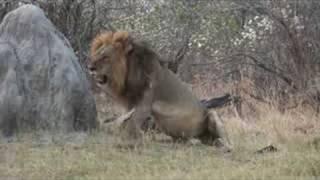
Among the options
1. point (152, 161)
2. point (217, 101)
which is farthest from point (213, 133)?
point (217, 101)

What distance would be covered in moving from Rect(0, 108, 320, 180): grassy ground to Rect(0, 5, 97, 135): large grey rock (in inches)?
15.3

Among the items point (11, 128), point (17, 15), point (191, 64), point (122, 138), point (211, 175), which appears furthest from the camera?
point (191, 64)

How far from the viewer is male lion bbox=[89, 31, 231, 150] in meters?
8.68

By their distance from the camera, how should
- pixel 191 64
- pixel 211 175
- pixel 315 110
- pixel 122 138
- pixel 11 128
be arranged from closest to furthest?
pixel 211 175
pixel 122 138
pixel 11 128
pixel 315 110
pixel 191 64

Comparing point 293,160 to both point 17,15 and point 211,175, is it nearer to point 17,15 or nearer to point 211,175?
point 211,175

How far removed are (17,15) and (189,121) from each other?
9.83 feet

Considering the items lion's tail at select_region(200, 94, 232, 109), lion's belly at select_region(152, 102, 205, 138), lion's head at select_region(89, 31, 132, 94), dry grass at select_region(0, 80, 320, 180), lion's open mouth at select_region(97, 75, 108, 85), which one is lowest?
dry grass at select_region(0, 80, 320, 180)

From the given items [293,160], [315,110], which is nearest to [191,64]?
[315,110]

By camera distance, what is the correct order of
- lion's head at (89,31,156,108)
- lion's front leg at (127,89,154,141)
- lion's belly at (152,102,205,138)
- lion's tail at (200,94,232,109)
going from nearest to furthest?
lion's front leg at (127,89,154,141), lion's head at (89,31,156,108), lion's belly at (152,102,205,138), lion's tail at (200,94,232,109)

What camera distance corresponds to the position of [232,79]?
1653 cm

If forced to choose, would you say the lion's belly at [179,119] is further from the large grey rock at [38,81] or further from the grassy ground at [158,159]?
the large grey rock at [38,81]

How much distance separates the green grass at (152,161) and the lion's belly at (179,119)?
19 centimetres

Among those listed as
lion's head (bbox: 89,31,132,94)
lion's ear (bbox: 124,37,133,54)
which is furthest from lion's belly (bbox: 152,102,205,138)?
lion's ear (bbox: 124,37,133,54)

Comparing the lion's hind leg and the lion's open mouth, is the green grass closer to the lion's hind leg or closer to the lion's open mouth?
the lion's hind leg
